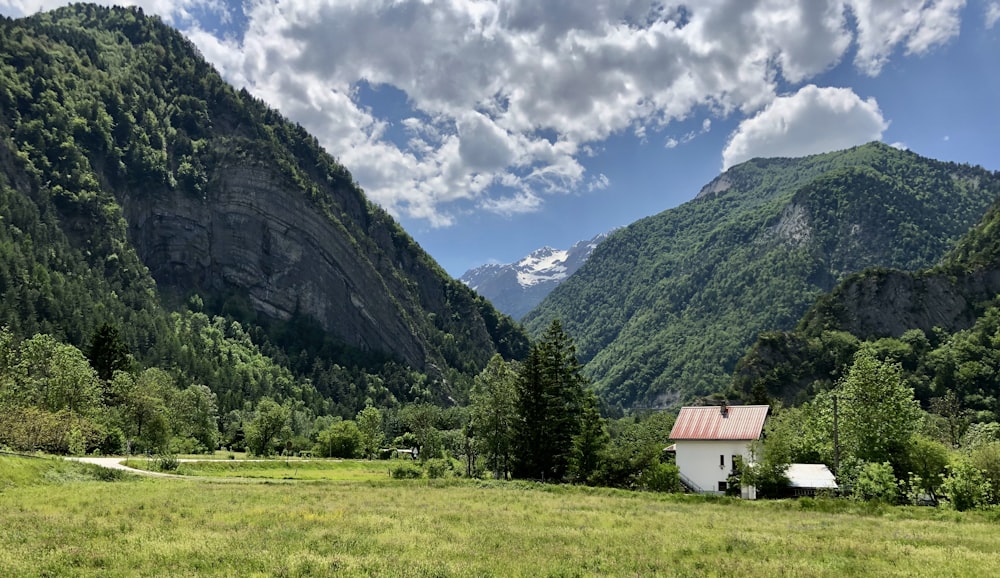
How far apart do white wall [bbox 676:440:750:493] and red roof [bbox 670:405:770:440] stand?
63cm

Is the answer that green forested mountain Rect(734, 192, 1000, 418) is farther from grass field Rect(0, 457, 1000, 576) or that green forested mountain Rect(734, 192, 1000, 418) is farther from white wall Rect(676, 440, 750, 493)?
grass field Rect(0, 457, 1000, 576)

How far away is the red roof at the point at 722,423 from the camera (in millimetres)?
58719

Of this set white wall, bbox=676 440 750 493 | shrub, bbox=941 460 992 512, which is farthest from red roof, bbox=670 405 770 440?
shrub, bbox=941 460 992 512

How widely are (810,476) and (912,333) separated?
138 m

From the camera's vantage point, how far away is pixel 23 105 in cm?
18475

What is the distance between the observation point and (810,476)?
5078 centimetres

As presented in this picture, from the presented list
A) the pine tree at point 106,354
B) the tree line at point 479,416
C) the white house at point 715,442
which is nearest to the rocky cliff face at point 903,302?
the white house at point 715,442

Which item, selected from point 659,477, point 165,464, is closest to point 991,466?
point 659,477

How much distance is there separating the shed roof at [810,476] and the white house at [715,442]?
205 inches

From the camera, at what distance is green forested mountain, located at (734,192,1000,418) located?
142 m

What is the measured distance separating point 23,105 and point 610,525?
228564 millimetres

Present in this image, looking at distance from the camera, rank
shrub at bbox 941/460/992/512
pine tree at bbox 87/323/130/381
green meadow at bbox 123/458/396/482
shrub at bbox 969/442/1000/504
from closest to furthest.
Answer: shrub at bbox 941/460/992/512 < shrub at bbox 969/442/1000/504 < green meadow at bbox 123/458/396/482 < pine tree at bbox 87/323/130/381

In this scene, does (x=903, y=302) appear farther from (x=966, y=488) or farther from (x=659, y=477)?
(x=659, y=477)

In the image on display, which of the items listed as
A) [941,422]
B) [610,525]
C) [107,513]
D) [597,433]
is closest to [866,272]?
[941,422]
